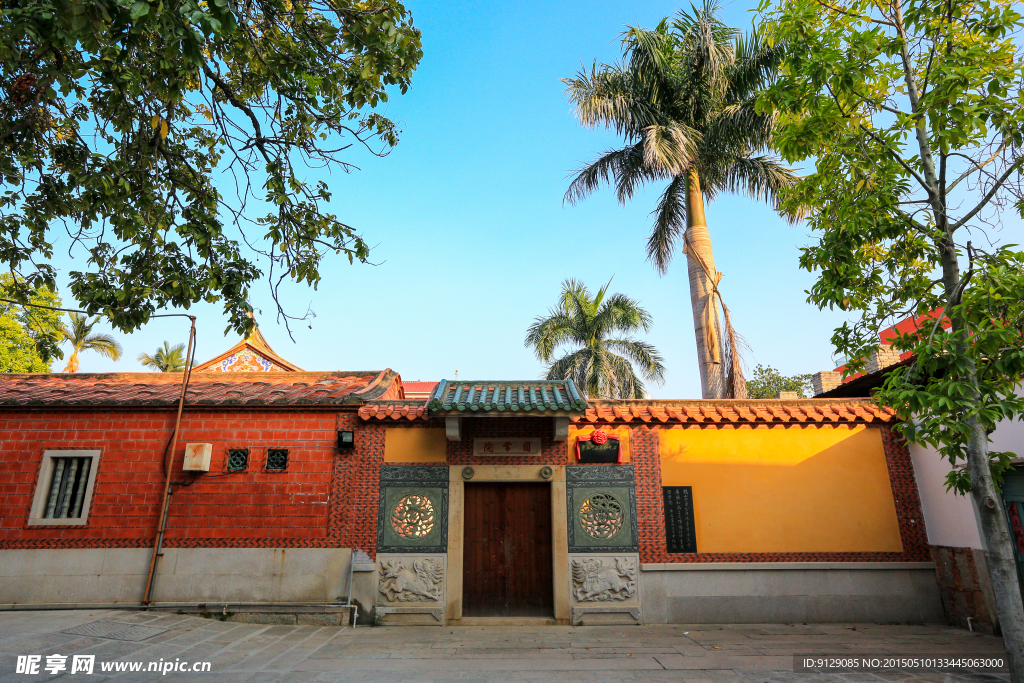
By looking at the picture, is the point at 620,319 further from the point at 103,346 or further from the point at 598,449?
the point at 103,346

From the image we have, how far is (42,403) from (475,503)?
6478 mm

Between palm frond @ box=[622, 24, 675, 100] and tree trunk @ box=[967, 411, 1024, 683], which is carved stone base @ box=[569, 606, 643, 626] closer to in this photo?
tree trunk @ box=[967, 411, 1024, 683]

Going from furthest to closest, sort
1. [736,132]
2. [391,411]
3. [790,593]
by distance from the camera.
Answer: [736,132], [391,411], [790,593]

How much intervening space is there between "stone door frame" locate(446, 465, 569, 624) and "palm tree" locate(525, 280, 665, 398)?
453 inches

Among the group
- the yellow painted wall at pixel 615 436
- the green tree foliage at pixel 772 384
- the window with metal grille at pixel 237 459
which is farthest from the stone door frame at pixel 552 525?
the green tree foliage at pixel 772 384

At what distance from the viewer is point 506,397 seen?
26.0ft

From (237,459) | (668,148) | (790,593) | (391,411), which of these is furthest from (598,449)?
(668,148)

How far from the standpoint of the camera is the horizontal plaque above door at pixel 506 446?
26.4 feet

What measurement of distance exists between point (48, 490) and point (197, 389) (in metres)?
2.30

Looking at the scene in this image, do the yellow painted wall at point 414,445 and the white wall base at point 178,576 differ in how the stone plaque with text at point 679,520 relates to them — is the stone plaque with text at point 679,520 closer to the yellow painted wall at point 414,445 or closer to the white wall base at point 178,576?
the yellow painted wall at point 414,445

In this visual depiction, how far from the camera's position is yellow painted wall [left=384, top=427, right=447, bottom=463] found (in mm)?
8000

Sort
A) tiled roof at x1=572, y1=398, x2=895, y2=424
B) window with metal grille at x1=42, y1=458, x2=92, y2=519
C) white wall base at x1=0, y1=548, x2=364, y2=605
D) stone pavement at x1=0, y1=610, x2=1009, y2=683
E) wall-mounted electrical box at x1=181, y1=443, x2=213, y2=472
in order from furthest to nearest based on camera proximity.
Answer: tiled roof at x1=572, y1=398, x2=895, y2=424 → window with metal grille at x1=42, y1=458, x2=92, y2=519 → wall-mounted electrical box at x1=181, y1=443, x2=213, y2=472 → white wall base at x1=0, y1=548, x2=364, y2=605 → stone pavement at x1=0, y1=610, x2=1009, y2=683

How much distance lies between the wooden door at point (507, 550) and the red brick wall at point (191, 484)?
184 cm

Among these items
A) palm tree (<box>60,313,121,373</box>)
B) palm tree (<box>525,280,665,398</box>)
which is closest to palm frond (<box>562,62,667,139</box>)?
palm tree (<box>525,280,665,398</box>)
